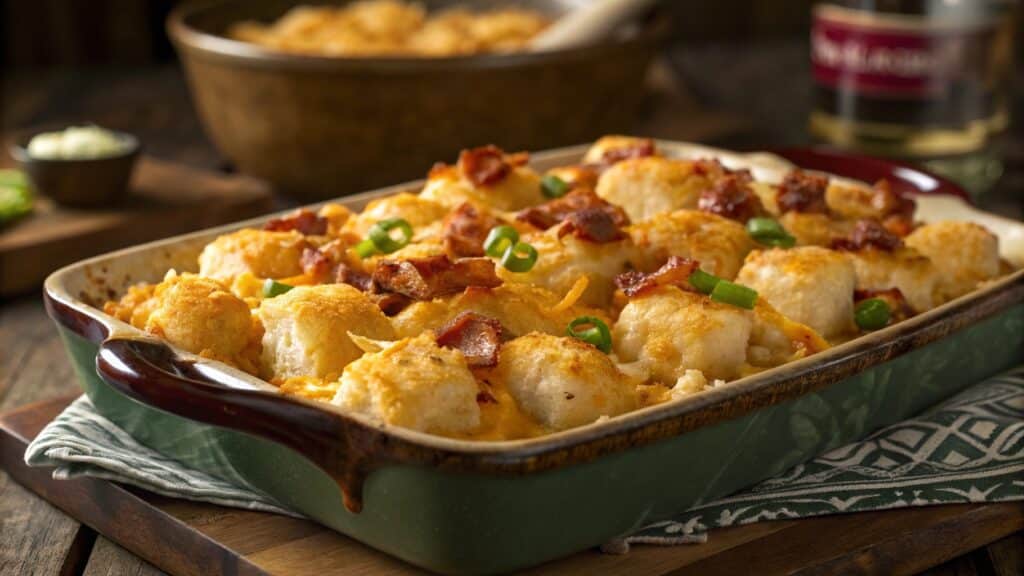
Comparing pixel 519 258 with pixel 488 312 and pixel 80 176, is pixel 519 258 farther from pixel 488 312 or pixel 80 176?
pixel 80 176

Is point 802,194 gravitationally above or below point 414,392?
below

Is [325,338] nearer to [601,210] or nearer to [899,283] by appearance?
[601,210]

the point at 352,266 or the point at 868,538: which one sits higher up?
the point at 352,266

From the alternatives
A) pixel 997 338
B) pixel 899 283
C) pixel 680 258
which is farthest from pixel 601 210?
pixel 997 338

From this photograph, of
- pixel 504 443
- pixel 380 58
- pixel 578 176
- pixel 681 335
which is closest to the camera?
pixel 504 443

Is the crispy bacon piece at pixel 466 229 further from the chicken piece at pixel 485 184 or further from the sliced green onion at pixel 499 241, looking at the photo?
the chicken piece at pixel 485 184

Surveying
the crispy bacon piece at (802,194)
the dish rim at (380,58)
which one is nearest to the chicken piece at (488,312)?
the crispy bacon piece at (802,194)

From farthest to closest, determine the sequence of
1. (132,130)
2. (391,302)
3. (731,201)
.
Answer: (132,130), (731,201), (391,302)

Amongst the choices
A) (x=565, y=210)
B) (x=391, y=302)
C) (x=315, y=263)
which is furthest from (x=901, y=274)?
(x=315, y=263)
